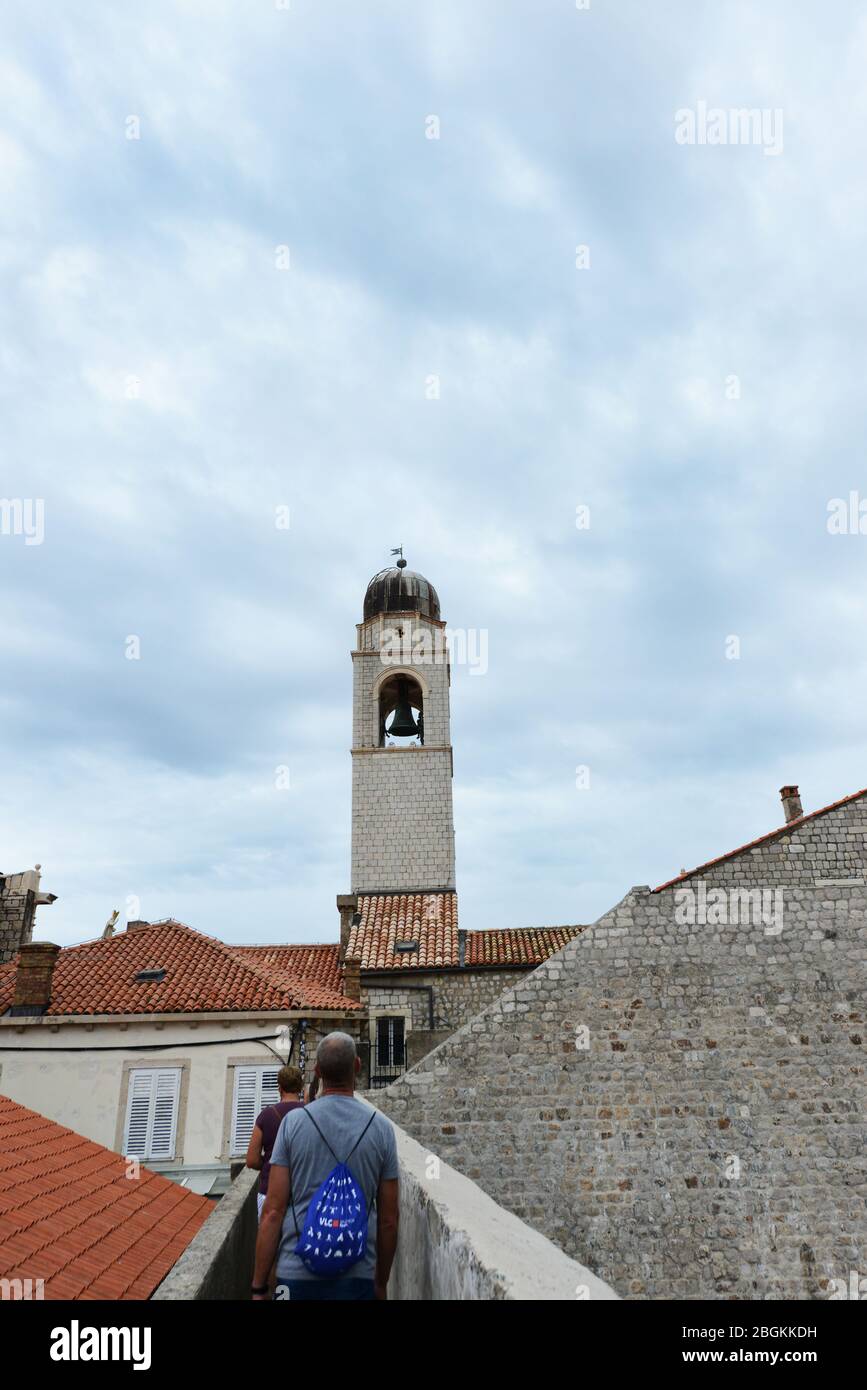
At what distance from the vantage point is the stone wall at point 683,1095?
895 centimetres

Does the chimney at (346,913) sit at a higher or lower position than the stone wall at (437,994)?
higher

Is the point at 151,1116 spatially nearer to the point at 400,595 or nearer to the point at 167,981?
the point at 167,981

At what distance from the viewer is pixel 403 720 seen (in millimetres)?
28656

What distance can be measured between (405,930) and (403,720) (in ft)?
28.3

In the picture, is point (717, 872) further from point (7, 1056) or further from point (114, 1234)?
point (7, 1056)

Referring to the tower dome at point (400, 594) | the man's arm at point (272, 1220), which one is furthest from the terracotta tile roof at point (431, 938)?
the man's arm at point (272, 1220)

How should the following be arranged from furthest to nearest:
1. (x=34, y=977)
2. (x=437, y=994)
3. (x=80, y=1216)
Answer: (x=437, y=994)
(x=34, y=977)
(x=80, y=1216)

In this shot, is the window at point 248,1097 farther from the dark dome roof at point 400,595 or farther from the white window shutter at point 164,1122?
the dark dome roof at point 400,595

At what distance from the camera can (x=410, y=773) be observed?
86.5ft

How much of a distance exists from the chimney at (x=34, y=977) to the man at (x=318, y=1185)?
1194 cm

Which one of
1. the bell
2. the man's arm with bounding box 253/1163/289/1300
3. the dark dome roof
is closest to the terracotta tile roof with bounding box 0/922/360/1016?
the man's arm with bounding box 253/1163/289/1300

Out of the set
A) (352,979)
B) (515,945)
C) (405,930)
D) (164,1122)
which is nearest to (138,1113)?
(164,1122)
